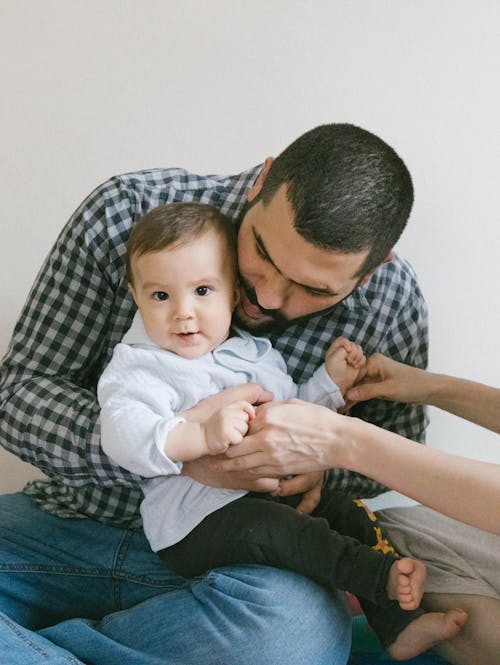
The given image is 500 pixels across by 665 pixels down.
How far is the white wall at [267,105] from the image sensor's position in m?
1.67

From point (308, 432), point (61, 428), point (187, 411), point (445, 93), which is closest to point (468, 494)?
point (308, 432)

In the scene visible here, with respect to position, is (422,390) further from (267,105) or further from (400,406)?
(267,105)

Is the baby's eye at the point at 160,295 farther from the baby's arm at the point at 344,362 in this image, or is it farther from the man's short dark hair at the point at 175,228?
the baby's arm at the point at 344,362

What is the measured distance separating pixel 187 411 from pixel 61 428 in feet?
0.88

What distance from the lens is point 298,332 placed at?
4.81 feet

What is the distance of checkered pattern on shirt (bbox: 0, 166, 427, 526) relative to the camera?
53.4 inches

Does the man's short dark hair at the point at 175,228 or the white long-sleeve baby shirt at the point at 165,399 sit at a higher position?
the man's short dark hair at the point at 175,228

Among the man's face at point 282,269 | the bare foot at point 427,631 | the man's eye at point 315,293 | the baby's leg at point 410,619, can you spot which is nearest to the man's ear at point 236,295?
the man's face at point 282,269

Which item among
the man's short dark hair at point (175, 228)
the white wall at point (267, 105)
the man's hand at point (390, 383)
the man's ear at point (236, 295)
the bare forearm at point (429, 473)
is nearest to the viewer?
the bare forearm at point (429, 473)

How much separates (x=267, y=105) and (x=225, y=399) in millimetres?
805

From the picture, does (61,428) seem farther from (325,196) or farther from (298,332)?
(325,196)

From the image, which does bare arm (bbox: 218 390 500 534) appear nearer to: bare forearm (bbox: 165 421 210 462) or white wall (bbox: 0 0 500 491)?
bare forearm (bbox: 165 421 210 462)

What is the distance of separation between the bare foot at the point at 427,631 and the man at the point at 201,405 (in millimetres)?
99

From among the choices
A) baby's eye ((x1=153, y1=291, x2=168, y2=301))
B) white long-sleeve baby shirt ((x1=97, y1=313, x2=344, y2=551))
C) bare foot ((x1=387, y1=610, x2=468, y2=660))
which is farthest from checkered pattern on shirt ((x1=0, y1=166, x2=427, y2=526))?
bare foot ((x1=387, y1=610, x2=468, y2=660))
